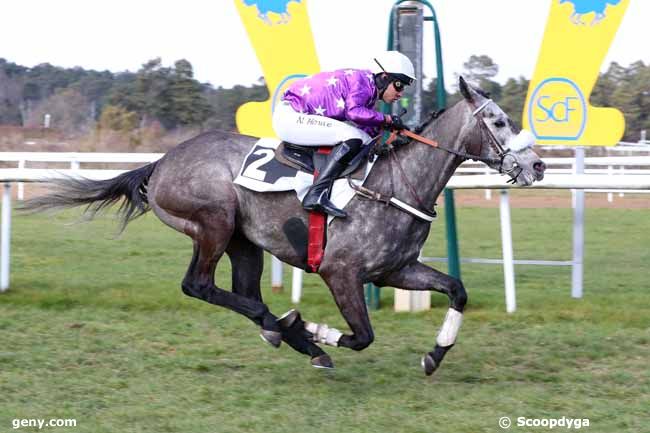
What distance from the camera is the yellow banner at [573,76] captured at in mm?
7625

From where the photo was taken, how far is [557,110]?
7750 mm

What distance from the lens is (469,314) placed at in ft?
23.1

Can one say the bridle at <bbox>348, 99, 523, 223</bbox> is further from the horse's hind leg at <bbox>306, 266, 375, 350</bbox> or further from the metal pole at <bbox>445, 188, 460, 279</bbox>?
the metal pole at <bbox>445, 188, 460, 279</bbox>

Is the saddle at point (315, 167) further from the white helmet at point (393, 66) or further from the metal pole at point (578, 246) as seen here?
the metal pole at point (578, 246)

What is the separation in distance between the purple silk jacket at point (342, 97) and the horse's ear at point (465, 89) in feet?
1.54

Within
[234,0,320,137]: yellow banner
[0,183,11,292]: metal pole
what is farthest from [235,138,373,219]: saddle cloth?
[0,183,11,292]: metal pole

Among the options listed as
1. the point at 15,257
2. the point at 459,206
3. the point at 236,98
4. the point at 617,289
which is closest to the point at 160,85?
the point at 236,98

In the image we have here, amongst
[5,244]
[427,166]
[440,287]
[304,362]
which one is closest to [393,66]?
[427,166]

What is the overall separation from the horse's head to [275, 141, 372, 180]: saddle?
594 mm

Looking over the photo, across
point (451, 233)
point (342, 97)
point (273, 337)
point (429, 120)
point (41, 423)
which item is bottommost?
point (41, 423)

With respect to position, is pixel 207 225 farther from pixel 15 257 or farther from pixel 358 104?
pixel 15 257

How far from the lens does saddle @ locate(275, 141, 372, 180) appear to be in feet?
17.9

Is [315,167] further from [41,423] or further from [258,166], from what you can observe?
[41,423]

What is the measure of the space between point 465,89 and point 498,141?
35 centimetres
